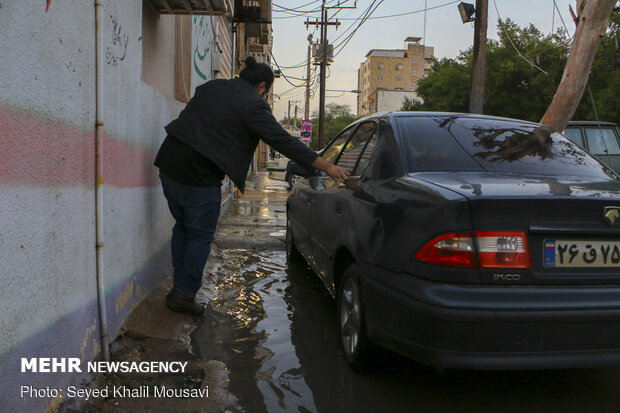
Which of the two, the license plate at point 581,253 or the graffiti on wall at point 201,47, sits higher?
the graffiti on wall at point 201,47

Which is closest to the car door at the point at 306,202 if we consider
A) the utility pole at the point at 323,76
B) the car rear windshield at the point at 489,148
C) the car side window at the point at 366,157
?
the car side window at the point at 366,157

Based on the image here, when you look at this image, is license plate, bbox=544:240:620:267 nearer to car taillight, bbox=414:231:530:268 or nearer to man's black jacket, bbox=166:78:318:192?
car taillight, bbox=414:231:530:268

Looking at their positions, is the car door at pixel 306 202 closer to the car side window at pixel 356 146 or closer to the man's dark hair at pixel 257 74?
the car side window at pixel 356 146

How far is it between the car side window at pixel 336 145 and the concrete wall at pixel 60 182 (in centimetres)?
167

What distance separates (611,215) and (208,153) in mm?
2445

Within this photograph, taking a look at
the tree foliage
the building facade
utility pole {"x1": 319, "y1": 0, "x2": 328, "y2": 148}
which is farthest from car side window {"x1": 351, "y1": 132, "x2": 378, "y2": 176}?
the building facade

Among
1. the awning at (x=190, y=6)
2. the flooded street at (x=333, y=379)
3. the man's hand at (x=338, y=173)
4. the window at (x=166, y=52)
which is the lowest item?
the flooded street at (x=333, y=379)

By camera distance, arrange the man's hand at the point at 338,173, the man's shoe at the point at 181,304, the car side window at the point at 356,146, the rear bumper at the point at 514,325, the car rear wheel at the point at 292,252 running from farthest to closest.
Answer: the car rear wheel at the point at 292,252, the man's shoe at the point at 181,304, the car side window at the point at 356,146, the man's hand at the point at 338,173, the rear bumper at the point at 514,325

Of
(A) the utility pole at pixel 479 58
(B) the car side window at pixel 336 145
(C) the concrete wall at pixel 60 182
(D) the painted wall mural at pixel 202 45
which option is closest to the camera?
(C) the concrete wall at pixel 60 182

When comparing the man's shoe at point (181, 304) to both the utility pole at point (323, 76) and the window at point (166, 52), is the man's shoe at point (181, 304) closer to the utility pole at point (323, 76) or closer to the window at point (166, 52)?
the window at point (166, 52)

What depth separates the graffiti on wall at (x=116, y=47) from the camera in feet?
9.67

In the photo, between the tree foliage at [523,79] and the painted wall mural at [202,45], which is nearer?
the painted wall mural at [202,45]

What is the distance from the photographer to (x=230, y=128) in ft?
11.9

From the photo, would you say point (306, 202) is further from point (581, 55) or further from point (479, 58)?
point (479, 58)
